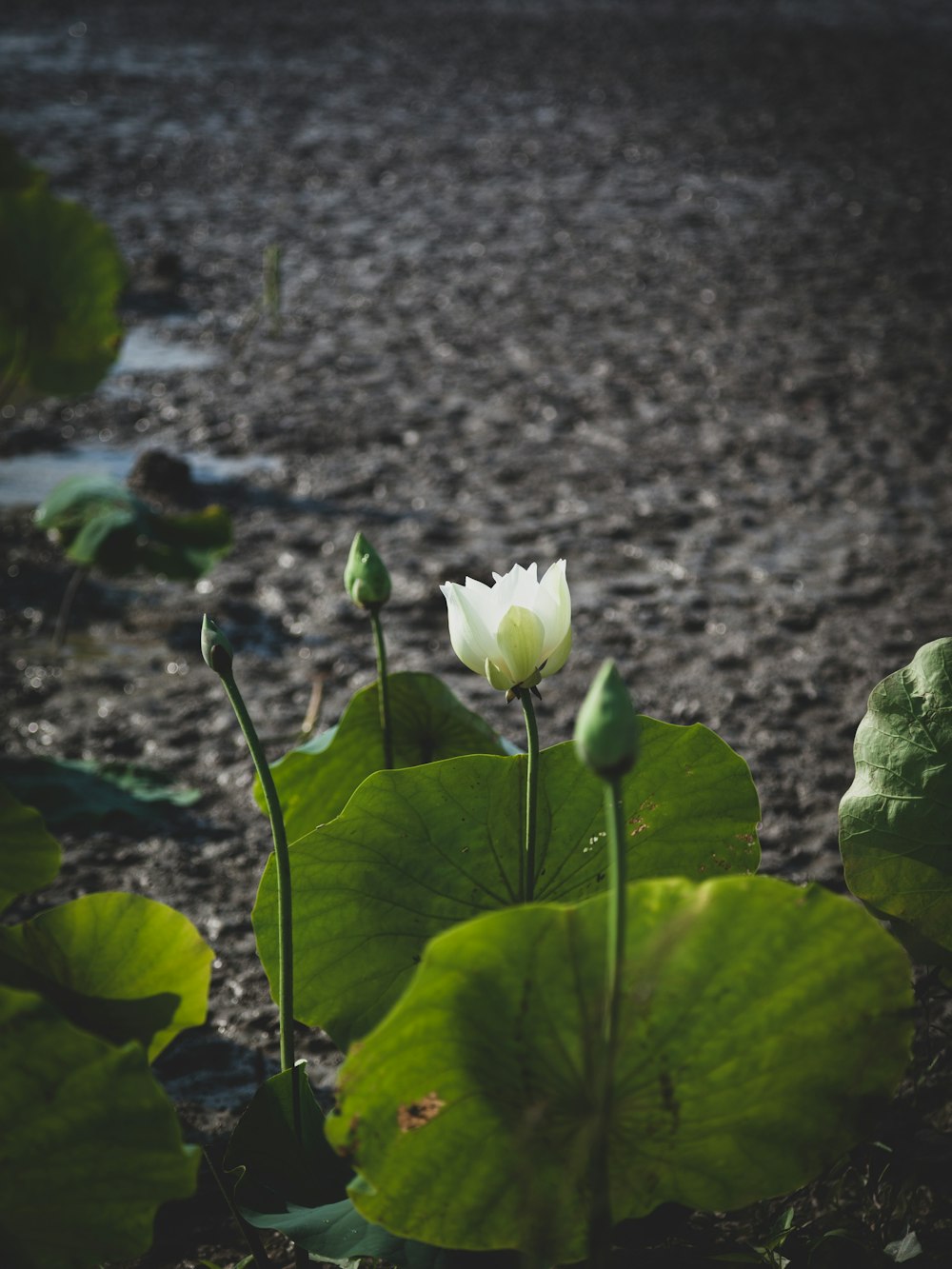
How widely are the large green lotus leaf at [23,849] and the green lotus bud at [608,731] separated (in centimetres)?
42

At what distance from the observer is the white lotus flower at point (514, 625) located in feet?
2.09

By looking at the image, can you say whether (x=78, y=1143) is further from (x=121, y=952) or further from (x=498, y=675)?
(x=498, y=675)

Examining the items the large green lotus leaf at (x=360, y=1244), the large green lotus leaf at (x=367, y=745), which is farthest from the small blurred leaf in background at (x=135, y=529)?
the large green lotus leaf at (x=360, y=1244)

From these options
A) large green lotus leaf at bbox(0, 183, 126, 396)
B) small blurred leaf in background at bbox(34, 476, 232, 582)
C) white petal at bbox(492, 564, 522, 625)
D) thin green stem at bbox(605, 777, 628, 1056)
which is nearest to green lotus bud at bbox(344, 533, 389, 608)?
white petal at bbox(492, 564, 522, 625)

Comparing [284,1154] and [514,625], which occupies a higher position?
[514,625]

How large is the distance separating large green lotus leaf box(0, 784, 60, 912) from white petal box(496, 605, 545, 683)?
299 mm

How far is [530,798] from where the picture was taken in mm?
611

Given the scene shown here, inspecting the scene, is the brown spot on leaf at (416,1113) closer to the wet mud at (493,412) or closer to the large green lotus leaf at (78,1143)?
the large green lotus leaf at (78,1143)

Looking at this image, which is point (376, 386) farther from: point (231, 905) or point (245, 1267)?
point (245, 1267)

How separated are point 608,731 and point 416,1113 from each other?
0.20 meters

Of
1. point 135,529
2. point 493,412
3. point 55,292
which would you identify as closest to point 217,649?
point 135,529

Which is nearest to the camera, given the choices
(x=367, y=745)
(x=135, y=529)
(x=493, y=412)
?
(x=367, y=745)

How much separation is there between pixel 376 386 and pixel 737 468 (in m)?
0.72

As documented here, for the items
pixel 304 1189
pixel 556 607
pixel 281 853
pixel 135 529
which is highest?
pixel 556 607
